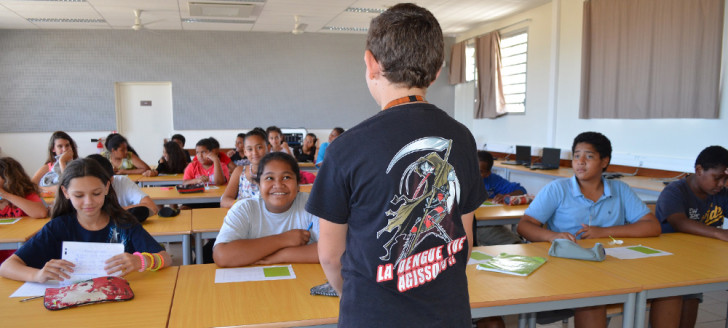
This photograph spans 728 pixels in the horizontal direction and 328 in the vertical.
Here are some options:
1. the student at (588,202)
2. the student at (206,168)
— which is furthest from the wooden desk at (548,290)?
the student at (206,168)

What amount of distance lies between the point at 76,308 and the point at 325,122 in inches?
344

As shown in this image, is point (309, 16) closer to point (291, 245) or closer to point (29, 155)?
point (29, 155)

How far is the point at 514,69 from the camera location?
8.31 m

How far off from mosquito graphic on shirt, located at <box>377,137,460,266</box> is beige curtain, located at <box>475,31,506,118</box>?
7.89m

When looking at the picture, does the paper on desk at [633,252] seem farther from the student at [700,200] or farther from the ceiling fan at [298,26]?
the ceiling fan at [298,26]

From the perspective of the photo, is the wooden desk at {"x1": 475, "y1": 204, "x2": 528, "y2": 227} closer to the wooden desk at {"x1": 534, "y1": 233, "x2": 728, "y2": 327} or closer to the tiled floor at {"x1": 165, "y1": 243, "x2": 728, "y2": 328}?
the tiled floor at {"x1": 165, "y1": 243, "x2": 728, "y2": 328}

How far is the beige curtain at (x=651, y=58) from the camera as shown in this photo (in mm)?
4867

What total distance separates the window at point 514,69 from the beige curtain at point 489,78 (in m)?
0.12

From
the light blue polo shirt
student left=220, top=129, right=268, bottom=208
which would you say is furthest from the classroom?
the light blue polo shirt

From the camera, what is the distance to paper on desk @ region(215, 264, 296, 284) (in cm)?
201

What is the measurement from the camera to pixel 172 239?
9.77ft

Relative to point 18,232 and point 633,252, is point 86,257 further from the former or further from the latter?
point 633,252

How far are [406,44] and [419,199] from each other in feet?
1.07

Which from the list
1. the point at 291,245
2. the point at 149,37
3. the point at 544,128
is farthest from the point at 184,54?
the point at 291,245
